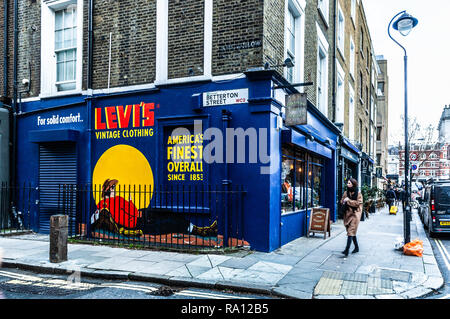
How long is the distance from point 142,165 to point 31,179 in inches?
175

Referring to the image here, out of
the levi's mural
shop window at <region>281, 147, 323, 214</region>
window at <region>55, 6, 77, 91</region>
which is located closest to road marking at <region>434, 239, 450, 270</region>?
shop window at <region>281, 147, 323, 214</region>

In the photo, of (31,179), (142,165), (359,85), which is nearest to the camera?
(142,165)

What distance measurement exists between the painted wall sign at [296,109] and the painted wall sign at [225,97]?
1107mm

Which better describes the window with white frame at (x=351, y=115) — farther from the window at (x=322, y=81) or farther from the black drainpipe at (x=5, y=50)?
the black drainpipe at (x=5, y=50)

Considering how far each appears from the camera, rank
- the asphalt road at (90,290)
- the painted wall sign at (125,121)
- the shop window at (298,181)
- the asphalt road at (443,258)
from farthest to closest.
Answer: the shop window at (298,181) → the painted wall sign at (125,121) → the asphalt road at (443,258) → the asphalt road at (90,290)

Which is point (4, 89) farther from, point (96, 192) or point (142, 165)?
point (142, 165)

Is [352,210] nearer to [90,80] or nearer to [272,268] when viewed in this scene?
[272,268]

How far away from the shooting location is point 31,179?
1168 centimetres

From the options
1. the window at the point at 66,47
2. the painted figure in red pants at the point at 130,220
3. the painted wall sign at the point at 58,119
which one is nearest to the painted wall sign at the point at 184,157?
the painted figure in red pants at the point at 130,220

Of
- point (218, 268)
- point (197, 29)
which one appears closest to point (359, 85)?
point (197, 29)

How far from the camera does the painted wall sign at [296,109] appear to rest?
8594mm

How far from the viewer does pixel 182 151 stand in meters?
9.44
